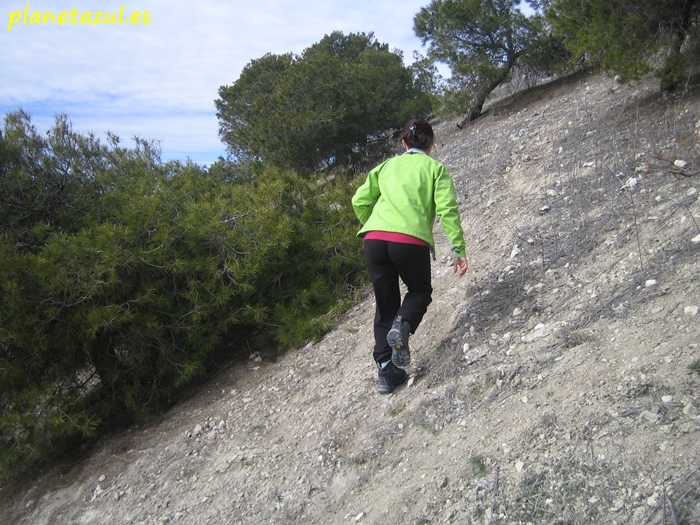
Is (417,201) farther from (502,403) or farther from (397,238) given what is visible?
(502,403)

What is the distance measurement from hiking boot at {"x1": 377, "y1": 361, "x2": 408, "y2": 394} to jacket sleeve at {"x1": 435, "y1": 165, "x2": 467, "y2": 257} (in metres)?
0.90

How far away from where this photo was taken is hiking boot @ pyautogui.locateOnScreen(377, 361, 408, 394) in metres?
3.83

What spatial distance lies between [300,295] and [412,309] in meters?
2.31

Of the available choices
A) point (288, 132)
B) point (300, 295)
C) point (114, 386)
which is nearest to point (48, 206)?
point (114, 386)

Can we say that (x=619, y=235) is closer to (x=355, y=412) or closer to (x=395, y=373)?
(x=395, y=373)

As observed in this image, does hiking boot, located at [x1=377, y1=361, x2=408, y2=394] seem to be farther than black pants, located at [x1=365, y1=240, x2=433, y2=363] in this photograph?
Yes

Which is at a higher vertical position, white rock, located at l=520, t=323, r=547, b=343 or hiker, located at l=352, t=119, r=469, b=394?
hiker, located at l=352, t=119, r=469, b=394

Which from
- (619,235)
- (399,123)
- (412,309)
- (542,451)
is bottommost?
(542,451)

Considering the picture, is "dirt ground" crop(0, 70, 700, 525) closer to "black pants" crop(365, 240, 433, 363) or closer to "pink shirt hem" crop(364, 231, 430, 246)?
"black pants" crop(365, 240, 433, 363)

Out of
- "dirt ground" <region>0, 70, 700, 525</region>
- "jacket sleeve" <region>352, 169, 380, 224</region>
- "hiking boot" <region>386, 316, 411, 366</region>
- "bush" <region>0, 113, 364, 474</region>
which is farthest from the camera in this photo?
"bush" <region>0, 113, 364, 474</region>

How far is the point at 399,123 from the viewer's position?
15.1 meters

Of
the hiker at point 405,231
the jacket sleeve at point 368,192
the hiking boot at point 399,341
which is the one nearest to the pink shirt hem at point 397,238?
the hiker at point 405,231

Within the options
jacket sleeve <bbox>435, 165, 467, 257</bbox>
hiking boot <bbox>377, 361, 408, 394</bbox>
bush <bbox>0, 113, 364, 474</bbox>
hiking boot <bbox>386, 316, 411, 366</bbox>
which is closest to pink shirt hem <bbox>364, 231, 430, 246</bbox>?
jacket sleeve <bbox>435, 165, 467, 257</bbox>

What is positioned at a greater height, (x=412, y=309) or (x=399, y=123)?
(x=399, y=123)
